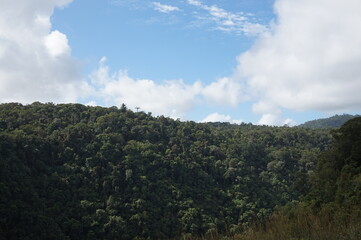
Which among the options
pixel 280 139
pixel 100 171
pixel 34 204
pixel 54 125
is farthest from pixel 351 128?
pixel 280 139

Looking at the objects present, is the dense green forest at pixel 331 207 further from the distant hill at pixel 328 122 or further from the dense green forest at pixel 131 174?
the distant hill at pixel 328 122

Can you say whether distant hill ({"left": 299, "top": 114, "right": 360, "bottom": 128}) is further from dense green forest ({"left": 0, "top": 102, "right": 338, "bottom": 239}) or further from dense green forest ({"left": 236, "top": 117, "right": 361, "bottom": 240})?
dense green forest ({"left": 236, "top": 117, "right": 361, "bottom": 240})

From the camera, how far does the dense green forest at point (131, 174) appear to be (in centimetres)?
3475

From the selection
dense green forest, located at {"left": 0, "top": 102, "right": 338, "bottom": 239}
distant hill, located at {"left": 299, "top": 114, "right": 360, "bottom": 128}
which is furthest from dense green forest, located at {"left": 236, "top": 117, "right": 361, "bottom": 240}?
distant hill, located at {"left": 299, "top": 114, "right": 360, "bottom": 128}

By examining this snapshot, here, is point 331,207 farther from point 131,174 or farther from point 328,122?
point 328,122

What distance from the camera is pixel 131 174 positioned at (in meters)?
45.2

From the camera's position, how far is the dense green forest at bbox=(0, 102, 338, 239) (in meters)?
A: 34.8

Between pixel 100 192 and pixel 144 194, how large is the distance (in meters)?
5.70

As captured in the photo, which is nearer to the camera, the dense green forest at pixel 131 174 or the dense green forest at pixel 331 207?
the dense green forest at pixel 331 207

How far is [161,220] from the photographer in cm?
3994

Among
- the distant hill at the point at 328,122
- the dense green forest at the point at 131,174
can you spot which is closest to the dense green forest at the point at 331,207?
the dense green forest at the point at 131,174

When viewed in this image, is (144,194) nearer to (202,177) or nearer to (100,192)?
(100,192)

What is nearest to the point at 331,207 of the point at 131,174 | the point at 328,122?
the point at 131,174

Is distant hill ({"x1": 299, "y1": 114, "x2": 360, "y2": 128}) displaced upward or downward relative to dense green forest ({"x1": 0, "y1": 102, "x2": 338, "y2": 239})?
upward
